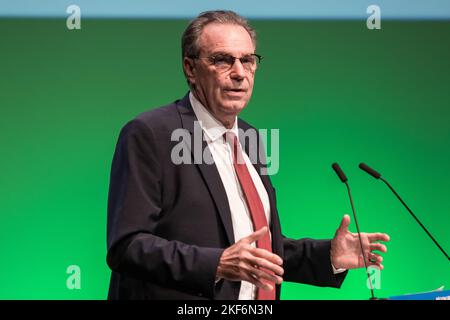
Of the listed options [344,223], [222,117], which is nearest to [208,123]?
[222,117]

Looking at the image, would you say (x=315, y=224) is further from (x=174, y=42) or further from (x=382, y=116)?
(x=174, y=42)

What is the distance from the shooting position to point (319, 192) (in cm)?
392

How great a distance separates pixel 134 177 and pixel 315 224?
196 cm

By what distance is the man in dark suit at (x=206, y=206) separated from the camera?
201 centimetres

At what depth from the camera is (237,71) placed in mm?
2307

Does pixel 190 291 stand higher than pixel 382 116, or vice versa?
pixel 382 116

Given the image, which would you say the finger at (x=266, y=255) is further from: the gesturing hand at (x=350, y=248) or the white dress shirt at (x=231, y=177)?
the gesturing hand at (x=350, y=248)

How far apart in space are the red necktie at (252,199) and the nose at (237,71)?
18 centimetres

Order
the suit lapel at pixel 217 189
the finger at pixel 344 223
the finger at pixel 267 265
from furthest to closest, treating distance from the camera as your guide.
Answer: the finger at pixel 344 223 → the suit lapel at pixel 217 189 → the finger at pixel 267 265

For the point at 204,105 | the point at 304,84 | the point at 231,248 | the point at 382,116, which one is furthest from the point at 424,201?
the point at 231,248
